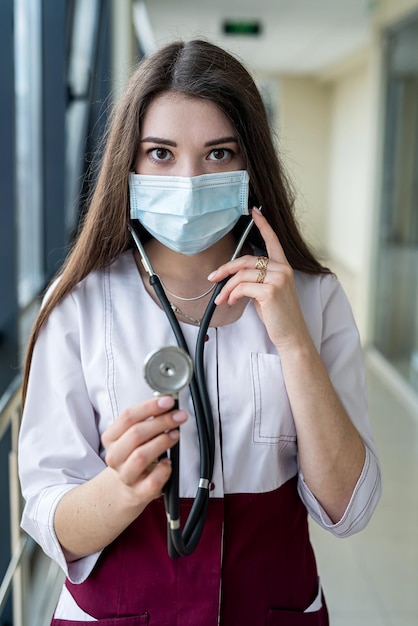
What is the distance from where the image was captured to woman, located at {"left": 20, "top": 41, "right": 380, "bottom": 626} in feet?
3.58

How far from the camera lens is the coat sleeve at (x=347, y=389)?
1155mm

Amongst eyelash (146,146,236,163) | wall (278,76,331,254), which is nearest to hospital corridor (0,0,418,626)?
eyelash (146,146,236,163)

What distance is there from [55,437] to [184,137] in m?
0.51

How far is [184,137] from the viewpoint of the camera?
1.11 meters

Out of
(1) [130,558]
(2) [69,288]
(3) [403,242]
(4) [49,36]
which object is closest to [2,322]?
(2) [69,288]

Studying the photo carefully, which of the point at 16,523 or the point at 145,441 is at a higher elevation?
the point at 145,441

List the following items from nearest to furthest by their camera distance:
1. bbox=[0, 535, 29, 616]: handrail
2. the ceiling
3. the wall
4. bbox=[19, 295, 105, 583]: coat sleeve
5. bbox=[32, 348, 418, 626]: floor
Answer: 1. bbox=[19, 295, 105, 583]: coat sleeve
2. bbox=[0, 535, 29, 616]: handrail
3. bbox=[32, 348, 418, 626]: floor
4. the ceiling
5. the wall

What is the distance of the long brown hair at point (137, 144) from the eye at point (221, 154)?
25 mm

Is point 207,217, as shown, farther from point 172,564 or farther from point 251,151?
point 172,564

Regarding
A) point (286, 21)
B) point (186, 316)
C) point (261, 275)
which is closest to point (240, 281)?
point (261, 275)

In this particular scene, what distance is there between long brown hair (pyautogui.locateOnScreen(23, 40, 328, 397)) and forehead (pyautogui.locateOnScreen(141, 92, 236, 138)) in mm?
12

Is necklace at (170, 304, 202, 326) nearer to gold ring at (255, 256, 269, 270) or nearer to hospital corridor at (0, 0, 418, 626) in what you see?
hospital corridor at (0, 0, 418, 626)

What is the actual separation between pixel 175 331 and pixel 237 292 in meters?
0.11

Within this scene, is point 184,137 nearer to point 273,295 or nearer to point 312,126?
point 273,295
